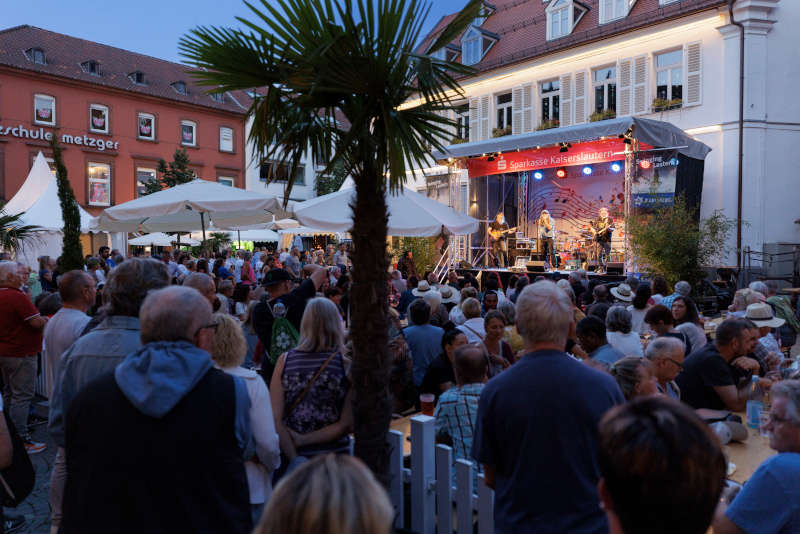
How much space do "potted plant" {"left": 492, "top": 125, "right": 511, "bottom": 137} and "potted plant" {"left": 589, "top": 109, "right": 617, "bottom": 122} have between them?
3616mm

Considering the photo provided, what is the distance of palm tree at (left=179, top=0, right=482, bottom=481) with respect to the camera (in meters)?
2.80

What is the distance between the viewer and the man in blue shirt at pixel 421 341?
18.1 ft

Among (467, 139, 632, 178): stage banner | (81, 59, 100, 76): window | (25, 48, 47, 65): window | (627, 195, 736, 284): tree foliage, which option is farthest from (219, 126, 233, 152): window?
(627, 195, 736, 284): tree foliage

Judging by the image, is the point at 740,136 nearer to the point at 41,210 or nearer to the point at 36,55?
the point at 41,210

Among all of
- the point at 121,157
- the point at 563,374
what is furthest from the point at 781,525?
the point at 121,157

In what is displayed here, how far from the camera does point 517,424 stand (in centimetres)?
217

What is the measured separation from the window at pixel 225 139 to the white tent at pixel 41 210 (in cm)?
1840

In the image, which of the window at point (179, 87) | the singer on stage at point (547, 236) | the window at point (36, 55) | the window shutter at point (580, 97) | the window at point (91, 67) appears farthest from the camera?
the window at point (179, 87)

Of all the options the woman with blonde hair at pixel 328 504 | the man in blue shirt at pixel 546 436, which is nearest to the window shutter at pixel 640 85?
the man in blue shirt at pixel 546 436

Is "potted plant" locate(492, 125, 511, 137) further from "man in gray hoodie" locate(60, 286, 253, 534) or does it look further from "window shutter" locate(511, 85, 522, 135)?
"man in gray hoodie" locate(60, 286, 253, 534)

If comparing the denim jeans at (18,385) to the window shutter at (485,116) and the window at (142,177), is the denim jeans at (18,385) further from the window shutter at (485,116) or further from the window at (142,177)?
the window at (142,177)

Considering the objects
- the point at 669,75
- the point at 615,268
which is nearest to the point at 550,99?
the point at 669,75

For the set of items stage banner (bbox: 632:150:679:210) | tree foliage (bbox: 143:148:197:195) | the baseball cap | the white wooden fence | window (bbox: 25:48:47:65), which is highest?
window (bbox: 25:48:47:65)

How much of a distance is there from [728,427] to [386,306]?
2.38 meters
